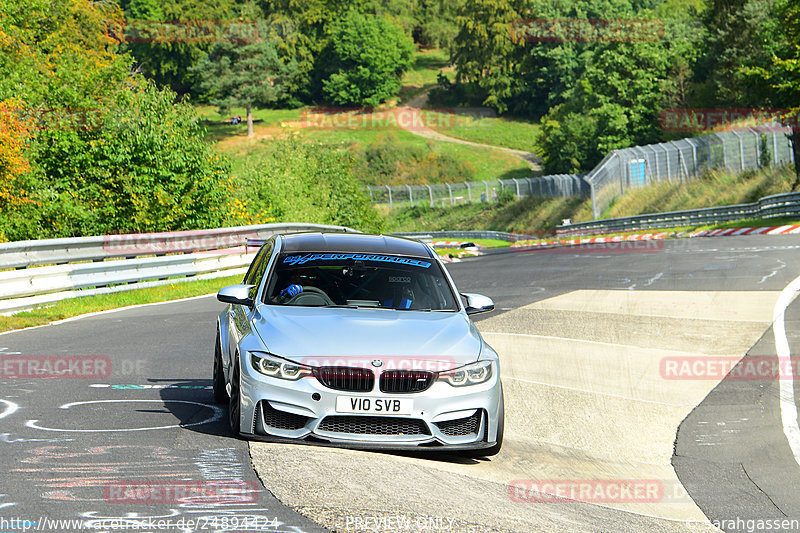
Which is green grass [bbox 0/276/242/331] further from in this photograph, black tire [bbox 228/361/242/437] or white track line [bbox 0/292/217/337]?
black tire [bbox 228/361/242/437]

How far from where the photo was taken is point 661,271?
2152 centimetres

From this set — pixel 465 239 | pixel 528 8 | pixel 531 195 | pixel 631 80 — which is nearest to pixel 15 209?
pixel 465 239

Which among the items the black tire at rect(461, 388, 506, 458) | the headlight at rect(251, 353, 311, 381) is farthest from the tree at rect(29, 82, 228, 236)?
the black tire at rect(461, 388, 506, 458)

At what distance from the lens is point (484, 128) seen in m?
134

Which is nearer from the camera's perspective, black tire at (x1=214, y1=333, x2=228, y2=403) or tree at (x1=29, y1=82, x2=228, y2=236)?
black tire at (x1=214, y1=333, x2=228, y2=403)

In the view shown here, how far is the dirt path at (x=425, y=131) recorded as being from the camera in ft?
387

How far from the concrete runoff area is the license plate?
31 centimetres

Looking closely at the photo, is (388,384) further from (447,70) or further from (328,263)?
(447,70)

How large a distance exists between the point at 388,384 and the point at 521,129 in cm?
12972

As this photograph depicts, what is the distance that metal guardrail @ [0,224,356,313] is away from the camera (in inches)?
631

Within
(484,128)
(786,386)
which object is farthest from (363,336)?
(484,128)

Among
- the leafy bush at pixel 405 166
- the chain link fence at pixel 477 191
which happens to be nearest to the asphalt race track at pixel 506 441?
the chain link fence at pixel 477 191

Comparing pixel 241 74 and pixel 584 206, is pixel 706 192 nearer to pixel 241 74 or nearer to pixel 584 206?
pixel 584 206

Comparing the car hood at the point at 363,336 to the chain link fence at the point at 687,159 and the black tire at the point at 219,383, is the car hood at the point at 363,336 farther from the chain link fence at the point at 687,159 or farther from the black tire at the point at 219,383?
the chain link fence at the point at 687,159
